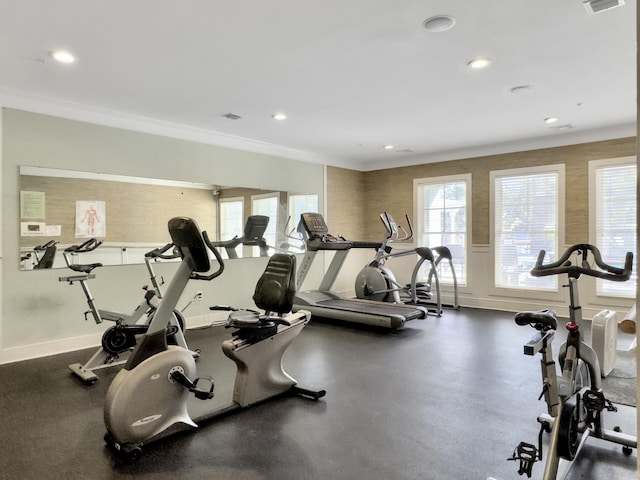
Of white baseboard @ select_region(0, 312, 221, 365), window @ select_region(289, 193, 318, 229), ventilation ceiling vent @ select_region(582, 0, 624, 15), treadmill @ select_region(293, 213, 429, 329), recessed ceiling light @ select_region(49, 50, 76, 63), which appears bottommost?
white baseboard @ select_region(0, 312, 221, 365)

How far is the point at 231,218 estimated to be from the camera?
6027 millimetres

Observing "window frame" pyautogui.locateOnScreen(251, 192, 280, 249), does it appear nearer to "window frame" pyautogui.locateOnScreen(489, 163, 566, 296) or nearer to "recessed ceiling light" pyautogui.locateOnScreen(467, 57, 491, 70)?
"window frame" pyautogui.locateOnScreen(489, 163, 566, 296)

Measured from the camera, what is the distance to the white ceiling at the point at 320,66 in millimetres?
2703

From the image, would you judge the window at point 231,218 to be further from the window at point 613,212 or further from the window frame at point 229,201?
the window at point 613,212

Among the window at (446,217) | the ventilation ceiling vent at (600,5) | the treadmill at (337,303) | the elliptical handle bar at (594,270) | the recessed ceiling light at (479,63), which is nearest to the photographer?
the elliptical handle bar at (594,270)

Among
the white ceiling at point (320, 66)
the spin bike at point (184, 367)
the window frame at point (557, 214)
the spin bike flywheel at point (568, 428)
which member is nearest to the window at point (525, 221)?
the window frame at point (557, 214)

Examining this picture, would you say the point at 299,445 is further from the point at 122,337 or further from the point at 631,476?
the point at 122,337

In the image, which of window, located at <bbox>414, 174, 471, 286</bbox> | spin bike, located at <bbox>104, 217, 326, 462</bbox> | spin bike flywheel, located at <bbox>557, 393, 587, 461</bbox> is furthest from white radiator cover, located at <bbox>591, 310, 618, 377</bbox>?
window, located at <bbox>414, 174, 471, 286</bbox>

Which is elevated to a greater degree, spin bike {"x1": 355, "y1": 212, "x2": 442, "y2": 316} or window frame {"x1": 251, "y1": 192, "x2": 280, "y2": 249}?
window frame {"x1": 251, "y1": 192, "x2": 280, "y2": 249}

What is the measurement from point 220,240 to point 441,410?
3953 mm

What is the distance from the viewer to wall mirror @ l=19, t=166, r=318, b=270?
4270 mm

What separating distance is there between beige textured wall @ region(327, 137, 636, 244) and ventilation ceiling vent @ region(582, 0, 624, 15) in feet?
12.3

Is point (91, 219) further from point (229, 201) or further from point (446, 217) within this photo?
→ point (446, 217)

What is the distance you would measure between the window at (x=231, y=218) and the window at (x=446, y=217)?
3415 millimetres
